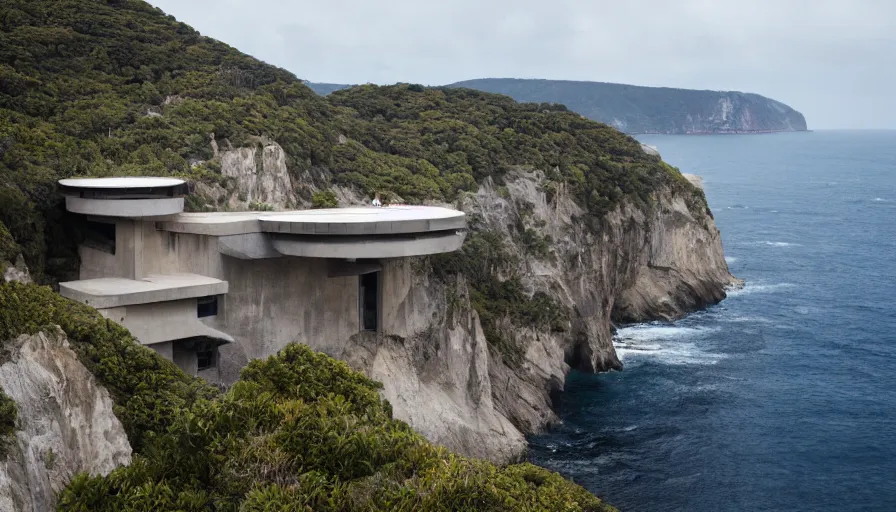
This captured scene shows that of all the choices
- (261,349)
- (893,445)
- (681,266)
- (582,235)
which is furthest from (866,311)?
(261,349)

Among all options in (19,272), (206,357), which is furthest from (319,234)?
(19,272)

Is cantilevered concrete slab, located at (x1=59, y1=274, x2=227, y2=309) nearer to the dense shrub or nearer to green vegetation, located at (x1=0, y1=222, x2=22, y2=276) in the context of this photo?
green vegetation, located at (x1=0, y1=222, x2=22, y2=276)

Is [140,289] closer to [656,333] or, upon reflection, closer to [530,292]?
[530,292]

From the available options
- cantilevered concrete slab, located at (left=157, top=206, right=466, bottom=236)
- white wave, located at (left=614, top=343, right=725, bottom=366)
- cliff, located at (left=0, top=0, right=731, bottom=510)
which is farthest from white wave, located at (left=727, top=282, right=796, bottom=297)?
cantilevered concrete slab, located at (left=157, top=206, right=466, bottom=236)

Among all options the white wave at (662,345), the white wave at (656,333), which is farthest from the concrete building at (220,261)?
the white wave at (656,333)

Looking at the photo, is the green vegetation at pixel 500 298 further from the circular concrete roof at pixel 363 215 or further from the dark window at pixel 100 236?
the dark window at pixel 100 236

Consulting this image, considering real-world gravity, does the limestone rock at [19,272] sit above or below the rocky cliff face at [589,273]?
above
